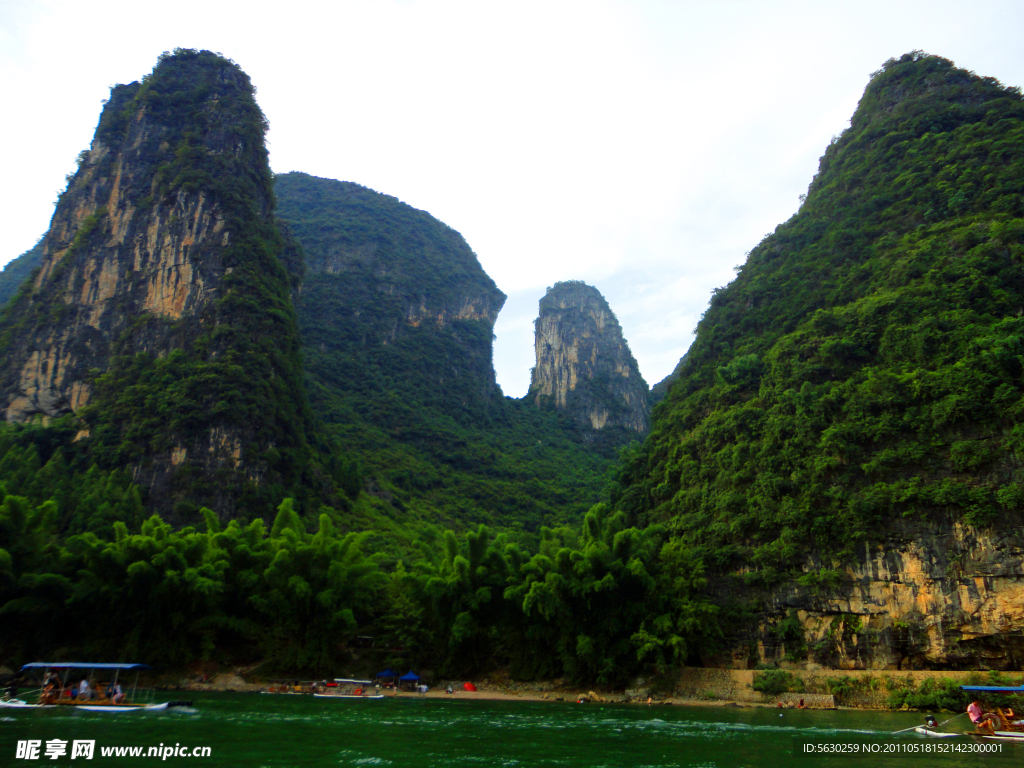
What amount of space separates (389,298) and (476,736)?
85.2 metres

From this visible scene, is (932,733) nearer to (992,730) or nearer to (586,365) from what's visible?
(992,730)

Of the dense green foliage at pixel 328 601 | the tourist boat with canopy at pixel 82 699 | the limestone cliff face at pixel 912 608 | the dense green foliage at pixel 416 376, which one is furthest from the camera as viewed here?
the dense green foliage at pixel 416 376

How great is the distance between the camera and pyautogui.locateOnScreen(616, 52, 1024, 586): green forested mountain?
25.4 m

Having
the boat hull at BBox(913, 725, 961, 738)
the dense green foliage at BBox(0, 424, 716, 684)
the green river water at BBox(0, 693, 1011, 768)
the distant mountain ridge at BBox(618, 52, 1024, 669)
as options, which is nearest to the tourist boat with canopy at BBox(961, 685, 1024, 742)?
the boat hull at BBox(913, 725, 961, 738)

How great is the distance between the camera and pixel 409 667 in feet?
95.2

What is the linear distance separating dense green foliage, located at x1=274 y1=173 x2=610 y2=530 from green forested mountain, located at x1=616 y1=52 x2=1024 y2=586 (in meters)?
26.0

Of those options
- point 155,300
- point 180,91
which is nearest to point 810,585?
point 155,300

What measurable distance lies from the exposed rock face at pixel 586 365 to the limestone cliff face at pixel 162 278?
181 feet

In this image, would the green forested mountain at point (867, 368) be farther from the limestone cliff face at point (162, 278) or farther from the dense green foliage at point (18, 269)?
the dense green foliage at point (18, 269)

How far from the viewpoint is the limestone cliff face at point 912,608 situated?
22.2 m

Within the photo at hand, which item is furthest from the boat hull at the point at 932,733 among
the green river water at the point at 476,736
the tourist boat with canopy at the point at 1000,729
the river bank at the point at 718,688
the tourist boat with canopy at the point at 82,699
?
the tourist boat with canopy at the point at 82,699

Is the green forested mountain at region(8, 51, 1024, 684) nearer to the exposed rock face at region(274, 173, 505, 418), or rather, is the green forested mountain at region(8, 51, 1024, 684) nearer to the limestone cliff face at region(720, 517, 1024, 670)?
the limestone cliff face at region(720, 517, 1024, 670)

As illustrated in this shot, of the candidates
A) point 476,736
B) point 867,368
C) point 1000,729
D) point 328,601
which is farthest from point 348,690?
point 867,368

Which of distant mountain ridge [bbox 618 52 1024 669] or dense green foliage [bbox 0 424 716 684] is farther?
dense green foliage [bbox 0 424 716 684]
